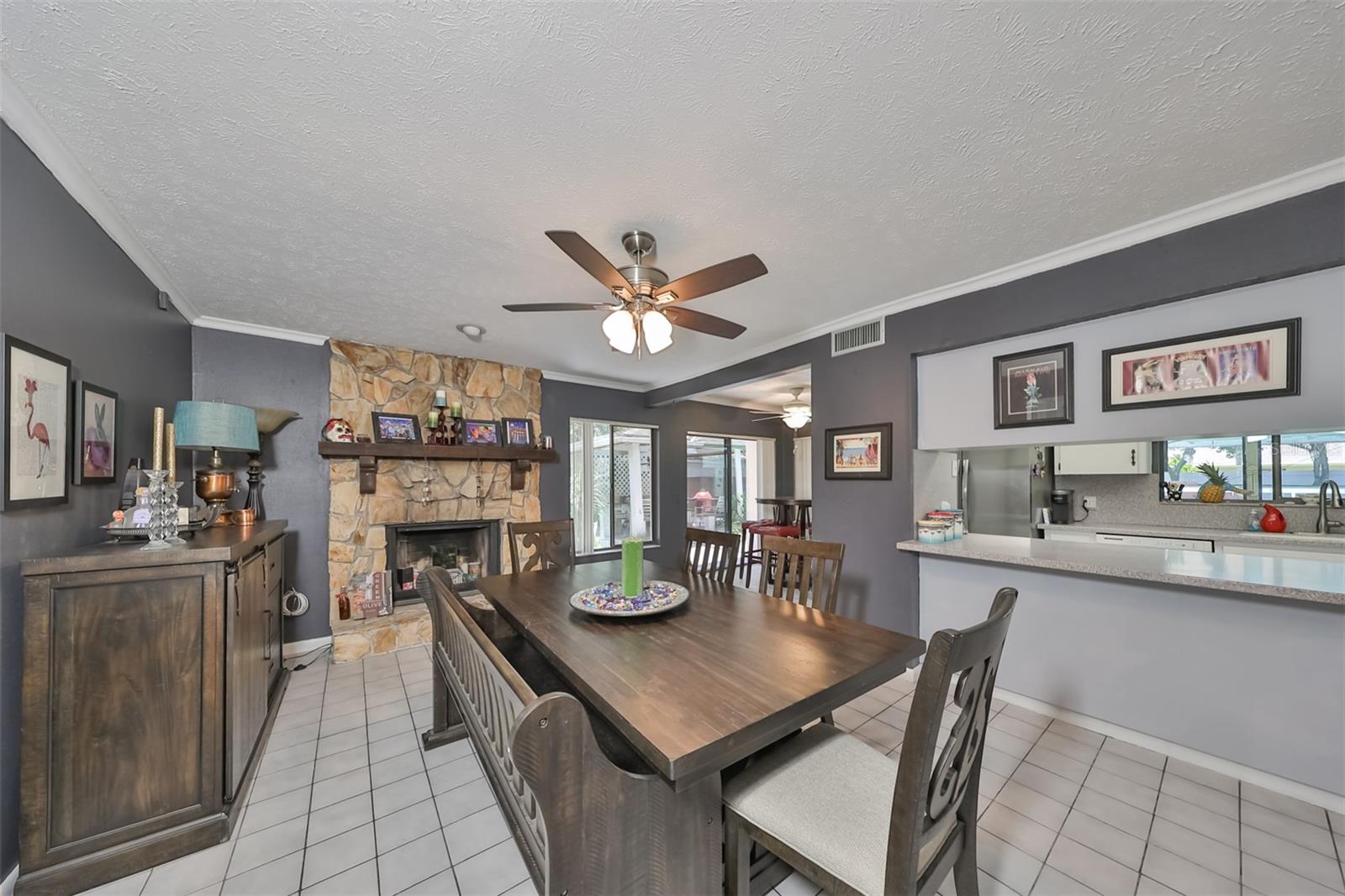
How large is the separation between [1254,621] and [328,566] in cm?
540

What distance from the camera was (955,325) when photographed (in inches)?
109

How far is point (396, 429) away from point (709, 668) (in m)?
3.59

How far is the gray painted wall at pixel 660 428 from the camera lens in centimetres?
486

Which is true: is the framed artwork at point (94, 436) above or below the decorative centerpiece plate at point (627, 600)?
above

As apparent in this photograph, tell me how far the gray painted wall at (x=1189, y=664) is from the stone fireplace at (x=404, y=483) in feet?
12.8

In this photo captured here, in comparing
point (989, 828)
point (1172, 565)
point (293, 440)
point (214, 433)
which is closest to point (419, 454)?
point (293, 440)

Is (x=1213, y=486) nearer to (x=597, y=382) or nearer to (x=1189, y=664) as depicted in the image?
(x=1189, y=664)

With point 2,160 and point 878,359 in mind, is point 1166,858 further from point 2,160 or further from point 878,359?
point 2,160

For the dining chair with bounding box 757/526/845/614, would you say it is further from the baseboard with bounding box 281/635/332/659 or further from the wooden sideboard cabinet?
the baseboard with bounding box 281/635/332/659

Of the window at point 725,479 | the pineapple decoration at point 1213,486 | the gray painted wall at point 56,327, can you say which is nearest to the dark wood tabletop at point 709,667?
the gray painted wall at point 56,327

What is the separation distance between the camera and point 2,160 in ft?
4.41

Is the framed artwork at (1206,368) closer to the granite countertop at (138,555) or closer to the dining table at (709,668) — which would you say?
the dining table at (709,668)

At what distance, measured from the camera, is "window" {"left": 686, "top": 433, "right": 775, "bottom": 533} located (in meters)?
6.52

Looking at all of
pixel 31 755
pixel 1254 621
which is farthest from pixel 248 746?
pixel 1254 621
